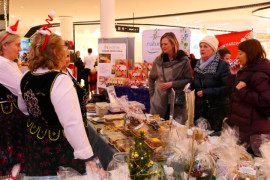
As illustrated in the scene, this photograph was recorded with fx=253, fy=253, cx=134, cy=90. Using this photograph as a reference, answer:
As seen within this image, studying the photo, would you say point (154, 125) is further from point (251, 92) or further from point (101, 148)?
point (251, 92)

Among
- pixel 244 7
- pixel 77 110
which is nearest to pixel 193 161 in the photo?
pixel 77 110

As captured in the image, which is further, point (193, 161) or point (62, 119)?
point (62, 119)

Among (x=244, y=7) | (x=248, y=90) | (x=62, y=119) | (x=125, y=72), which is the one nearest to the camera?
(x=62, y=119)

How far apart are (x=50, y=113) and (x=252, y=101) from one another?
176 cm

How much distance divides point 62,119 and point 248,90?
5.65 feet

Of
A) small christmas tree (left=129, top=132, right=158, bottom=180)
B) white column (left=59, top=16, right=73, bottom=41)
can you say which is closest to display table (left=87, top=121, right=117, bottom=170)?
small christmas tree (left=129, top=132, right=158, bottom=180)

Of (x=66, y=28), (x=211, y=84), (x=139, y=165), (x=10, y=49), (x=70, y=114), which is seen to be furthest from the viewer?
(x=66, y=28)

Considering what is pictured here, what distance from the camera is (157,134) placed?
2123 mm

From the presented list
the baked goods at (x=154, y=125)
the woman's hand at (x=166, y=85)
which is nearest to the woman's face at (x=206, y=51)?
the woman's hand at (x=166, y=85)

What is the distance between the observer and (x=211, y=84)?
3.02 meters

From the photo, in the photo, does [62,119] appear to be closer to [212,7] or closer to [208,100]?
[208,100]

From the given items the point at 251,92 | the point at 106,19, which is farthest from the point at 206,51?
the point at 106,19

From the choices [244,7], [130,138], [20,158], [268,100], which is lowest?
[20,158]

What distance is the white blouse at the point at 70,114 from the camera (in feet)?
4.91
